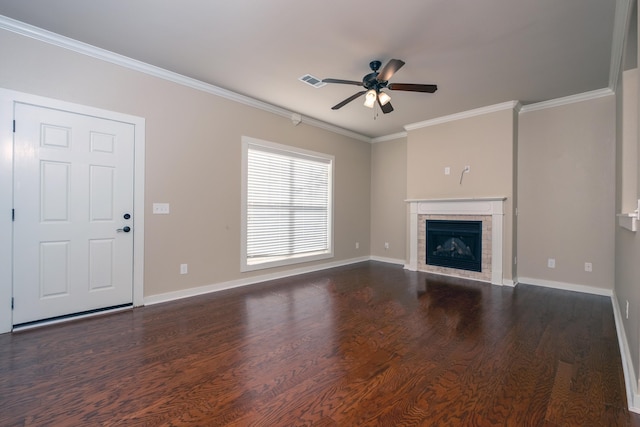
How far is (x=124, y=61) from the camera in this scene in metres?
3.19

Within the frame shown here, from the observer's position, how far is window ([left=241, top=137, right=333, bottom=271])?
4.50m

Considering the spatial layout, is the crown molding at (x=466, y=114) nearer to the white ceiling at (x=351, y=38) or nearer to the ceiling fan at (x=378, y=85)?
the white ceiling at (x=351, y=38)

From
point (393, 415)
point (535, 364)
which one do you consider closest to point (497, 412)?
point (393, 415)

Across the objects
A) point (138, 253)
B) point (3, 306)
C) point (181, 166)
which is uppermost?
point (181, 166)

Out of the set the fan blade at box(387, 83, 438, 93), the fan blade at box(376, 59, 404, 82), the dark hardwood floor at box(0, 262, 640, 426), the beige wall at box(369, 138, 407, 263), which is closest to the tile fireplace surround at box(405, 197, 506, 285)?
the beige wall at box(369, 138, 407, 263)

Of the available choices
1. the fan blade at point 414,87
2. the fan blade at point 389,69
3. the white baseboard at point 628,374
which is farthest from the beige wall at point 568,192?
the fan blade at point 389,69

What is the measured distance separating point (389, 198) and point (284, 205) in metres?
2.45

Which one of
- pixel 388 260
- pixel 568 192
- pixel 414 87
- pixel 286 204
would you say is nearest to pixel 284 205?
pixel 286 204

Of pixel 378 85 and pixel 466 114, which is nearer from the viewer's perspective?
pixel 378 85

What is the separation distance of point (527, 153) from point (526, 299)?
7.36 feet

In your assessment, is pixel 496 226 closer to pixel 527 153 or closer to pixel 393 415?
pixel 527 153

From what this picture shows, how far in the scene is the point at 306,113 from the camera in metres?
4.93

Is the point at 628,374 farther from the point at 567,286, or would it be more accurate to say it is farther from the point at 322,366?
the point at 567,286

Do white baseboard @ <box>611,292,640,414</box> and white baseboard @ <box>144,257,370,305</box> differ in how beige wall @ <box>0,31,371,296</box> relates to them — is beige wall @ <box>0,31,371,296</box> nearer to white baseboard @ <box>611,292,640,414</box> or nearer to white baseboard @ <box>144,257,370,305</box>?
white baseboard @ <box>144,257,370,305</box>
